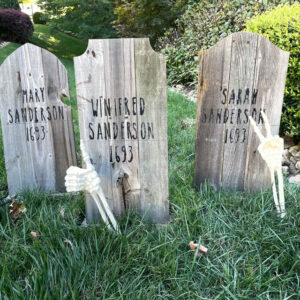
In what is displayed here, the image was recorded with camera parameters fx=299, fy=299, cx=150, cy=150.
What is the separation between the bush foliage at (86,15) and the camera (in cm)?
1294

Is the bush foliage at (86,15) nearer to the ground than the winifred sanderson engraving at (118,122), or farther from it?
farther from it

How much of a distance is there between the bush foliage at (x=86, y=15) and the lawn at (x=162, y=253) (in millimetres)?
12298

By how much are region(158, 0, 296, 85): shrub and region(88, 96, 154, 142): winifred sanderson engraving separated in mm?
4644

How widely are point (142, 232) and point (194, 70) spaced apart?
17.3 ft

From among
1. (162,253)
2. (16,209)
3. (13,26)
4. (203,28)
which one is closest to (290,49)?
(162,253)

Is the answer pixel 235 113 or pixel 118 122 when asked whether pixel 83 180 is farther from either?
pixel 235 113

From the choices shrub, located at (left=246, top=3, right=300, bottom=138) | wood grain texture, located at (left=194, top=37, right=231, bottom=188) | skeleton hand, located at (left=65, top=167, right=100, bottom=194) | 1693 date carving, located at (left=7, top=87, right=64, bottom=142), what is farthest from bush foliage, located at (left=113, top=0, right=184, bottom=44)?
skeleton hand, located at (left=65, top=167, right=100, bottom=194)

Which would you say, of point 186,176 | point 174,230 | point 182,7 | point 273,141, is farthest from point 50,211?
point 182,7

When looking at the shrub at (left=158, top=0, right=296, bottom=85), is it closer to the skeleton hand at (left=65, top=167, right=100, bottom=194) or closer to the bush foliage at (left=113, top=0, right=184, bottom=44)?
the bush foliage at (left=113, top=0, right=184, bottom=44)

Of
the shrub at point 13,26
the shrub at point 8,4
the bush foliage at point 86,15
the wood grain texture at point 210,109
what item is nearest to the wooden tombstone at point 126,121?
the wood grain texture at point 210,109

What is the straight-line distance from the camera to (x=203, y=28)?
6781 mm

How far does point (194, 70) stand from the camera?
6566 mm

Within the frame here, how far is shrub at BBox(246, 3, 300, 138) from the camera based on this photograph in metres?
2.99

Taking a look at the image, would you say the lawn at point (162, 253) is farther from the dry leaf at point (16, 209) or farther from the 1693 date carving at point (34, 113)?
the 1693 date carving at point (34, 113)
